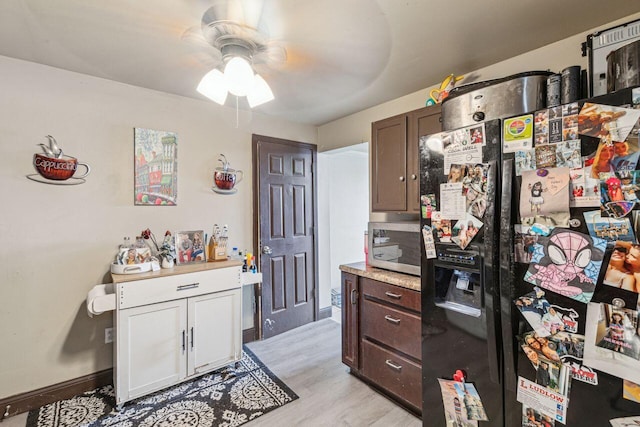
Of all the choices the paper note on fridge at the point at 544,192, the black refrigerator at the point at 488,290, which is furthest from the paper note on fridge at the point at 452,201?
the paper note on fridge at the point at 544,192

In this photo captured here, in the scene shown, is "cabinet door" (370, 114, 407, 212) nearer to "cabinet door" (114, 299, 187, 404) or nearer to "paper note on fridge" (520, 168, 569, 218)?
"paper note on fridge" (520, 168, 569, 218)

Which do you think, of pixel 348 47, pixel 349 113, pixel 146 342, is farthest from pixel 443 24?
pixel 146 342

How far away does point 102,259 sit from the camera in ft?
7.43

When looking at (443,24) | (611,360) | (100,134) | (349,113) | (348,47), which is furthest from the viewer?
(349,113)

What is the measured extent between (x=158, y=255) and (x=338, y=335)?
1943 mm

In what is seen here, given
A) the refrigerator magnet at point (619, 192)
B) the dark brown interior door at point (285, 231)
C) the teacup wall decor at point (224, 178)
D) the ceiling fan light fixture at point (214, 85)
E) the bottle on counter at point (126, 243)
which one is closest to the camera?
the refrigerator magnet at point (619, 192)

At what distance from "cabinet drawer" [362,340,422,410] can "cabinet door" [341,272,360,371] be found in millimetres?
93

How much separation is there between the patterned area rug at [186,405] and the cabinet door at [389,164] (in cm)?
161

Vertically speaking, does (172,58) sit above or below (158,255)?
above

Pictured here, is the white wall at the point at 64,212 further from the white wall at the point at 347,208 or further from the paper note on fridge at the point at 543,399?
the paper note on fridge at the point at 543,399

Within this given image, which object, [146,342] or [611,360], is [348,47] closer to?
[611,360]

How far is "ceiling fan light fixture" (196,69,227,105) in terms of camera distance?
169cm

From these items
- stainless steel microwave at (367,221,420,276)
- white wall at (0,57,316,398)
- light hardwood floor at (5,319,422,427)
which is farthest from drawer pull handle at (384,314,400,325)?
white wall at (0,57,316,398)

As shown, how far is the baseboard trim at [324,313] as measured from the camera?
3.60 meters
